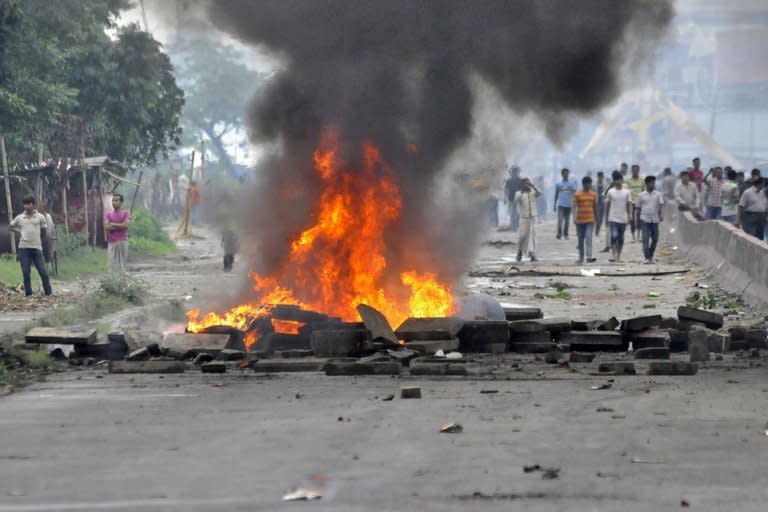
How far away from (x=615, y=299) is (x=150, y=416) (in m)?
11.3

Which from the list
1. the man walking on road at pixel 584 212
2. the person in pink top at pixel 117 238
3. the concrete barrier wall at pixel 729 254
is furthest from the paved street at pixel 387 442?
the man walking on road at pixel 584 212

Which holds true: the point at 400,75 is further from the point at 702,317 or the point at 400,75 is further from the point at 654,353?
the point at 654,353

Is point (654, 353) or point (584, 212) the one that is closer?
point (654, 353)

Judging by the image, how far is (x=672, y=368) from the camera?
10.5m

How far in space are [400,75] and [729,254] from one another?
28.6ft

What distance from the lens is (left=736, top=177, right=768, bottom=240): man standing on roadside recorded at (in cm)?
2330

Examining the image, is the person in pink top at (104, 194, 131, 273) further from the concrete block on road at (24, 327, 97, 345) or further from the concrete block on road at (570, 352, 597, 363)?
the concrete block on road at (570, 352, 597, 363)

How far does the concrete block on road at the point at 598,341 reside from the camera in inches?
483

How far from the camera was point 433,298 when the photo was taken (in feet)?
45.0

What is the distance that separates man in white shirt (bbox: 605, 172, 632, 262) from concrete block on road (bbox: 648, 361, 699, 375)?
588 inches

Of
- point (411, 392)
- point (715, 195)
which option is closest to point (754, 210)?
point (715, 195)

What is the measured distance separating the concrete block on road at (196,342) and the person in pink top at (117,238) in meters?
8.55

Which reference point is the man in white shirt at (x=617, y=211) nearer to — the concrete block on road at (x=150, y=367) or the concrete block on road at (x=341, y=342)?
the concrete block on road at (x=341, y=342)

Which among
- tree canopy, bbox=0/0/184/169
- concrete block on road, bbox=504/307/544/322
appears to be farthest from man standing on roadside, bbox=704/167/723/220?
concrete block on road, bbox=504/307/544/322
